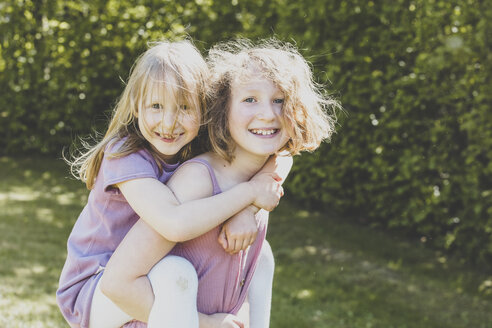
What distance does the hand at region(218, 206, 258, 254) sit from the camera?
2324 mm

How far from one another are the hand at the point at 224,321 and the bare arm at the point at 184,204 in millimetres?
385

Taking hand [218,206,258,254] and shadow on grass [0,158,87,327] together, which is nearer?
hand [218,206,258,254]

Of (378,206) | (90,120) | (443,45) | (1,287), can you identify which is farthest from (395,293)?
(90,120)

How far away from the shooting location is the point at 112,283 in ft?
7.24

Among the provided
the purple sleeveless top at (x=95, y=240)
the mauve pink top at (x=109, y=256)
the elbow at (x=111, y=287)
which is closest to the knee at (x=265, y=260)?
the mauve pink top at (x=109, y=256)

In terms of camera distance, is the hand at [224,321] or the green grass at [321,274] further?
the green grass at [321,274]

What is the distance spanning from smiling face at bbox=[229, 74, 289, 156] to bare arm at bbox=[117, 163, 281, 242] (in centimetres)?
18

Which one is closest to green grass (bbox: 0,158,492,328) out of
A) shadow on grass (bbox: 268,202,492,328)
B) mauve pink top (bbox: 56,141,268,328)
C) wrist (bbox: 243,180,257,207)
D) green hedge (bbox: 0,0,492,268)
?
shadow on grass (bbox: 268,202,492,328)

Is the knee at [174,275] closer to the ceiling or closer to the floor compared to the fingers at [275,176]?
closer to the floor

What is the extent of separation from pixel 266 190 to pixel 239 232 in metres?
0.21

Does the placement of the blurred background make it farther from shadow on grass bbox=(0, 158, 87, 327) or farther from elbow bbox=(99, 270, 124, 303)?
elbow bbox=(99, 270, 124, 303)

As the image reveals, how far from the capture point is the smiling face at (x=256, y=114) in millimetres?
2404

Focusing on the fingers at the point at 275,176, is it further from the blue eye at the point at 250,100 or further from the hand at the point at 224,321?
the hand at the point at 224,321

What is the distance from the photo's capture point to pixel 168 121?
2324 mm
